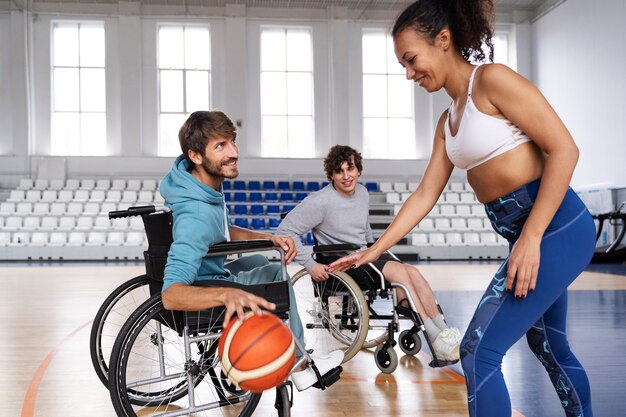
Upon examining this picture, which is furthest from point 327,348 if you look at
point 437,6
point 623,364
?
point 437,6

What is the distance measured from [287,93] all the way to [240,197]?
2765 mm

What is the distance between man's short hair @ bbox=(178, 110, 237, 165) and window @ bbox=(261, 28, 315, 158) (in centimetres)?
1195

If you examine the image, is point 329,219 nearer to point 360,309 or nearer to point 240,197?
point 360,309

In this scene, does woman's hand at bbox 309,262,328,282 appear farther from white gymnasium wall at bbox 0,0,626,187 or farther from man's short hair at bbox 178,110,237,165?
white gymnasium wall at bbox 0,0,626,187

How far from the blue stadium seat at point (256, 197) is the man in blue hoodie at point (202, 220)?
34.7 feet

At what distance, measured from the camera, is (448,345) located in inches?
91.9

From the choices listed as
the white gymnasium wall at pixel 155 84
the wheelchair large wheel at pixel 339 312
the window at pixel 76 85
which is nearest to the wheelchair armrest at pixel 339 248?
the wheelchair large wheel at pixel 339 312

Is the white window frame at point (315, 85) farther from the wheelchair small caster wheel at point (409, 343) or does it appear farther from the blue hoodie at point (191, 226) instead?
the blue hoodie at point (191, 226)

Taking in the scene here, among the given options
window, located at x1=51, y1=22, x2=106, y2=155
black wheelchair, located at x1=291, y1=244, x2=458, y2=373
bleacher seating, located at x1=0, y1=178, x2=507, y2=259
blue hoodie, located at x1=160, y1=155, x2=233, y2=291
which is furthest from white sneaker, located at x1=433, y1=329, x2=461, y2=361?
window, located at x1=51, y1=22, x2=106, y2=155

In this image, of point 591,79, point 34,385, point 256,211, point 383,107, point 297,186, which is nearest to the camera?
point 34,385

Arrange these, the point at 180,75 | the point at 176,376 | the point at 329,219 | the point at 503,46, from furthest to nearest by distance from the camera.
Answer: the point at 503,46, the point at 180,75, the point at 329,219, the point at 176,376

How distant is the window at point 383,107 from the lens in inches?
550

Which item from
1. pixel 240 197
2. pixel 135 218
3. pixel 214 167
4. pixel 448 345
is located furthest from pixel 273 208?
pixel 214 167

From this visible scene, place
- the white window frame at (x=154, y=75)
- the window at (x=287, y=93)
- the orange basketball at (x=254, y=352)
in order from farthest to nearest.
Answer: the window at (x=287, y=93), the white window frame at (x=154, y=75), the orange basketball at (x=254, y=352)
